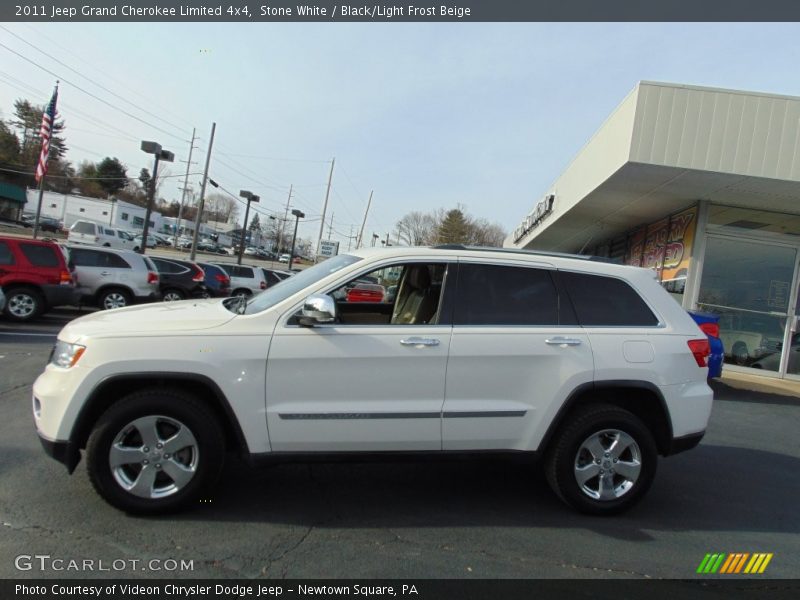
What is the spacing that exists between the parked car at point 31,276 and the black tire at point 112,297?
5.52 ft

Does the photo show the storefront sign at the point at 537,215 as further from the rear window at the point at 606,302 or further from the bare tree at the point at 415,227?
the bare tree at the point at 415,227

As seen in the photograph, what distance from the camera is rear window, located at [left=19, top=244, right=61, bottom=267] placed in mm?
11047

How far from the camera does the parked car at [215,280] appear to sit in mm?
19109

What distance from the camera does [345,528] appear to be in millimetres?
3600

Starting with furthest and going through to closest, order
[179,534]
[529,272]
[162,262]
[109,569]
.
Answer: [162,262]
[529,272]
[179,534]
[109,569]

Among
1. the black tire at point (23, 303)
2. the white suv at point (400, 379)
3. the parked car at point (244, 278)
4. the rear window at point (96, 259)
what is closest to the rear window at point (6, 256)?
the black tire at point (23, 303)

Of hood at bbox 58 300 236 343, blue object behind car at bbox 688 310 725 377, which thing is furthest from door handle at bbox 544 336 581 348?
blue object behind car at bbox 688 310 725 377

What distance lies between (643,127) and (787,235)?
19.1 feet

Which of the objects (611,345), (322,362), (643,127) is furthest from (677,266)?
(322,362)

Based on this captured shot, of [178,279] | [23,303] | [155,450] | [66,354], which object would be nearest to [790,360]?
[155,450]

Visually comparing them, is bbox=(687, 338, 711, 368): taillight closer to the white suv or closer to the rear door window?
the white suv

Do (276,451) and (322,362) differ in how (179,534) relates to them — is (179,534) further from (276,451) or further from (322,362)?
(322,362)

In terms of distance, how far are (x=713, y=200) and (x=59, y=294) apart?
47.2 feet

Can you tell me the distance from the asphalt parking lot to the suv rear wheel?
23.3 feet
